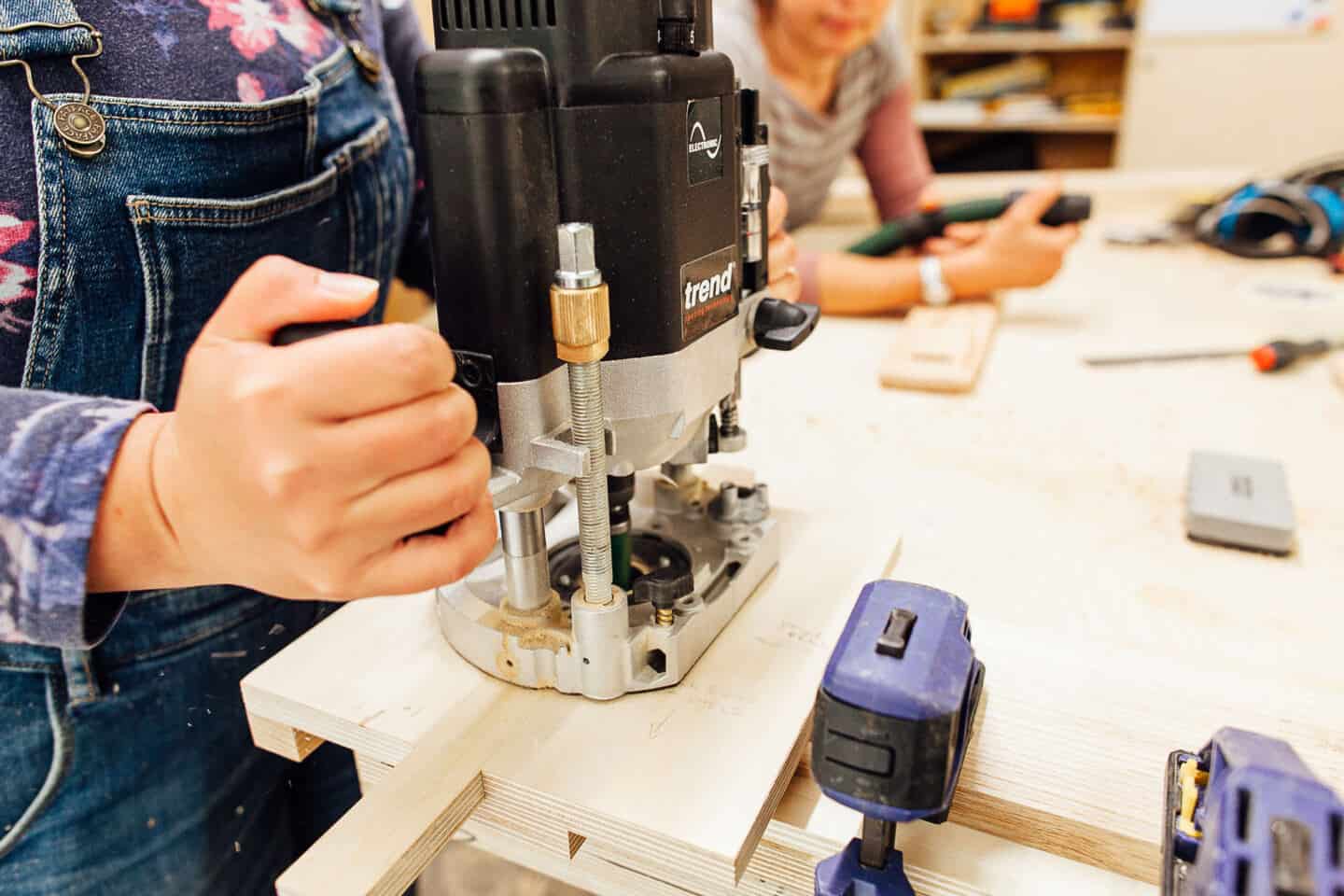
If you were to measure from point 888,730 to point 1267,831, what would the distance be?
0.14 m

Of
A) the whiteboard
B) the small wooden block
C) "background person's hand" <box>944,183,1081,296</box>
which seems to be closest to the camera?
the small wooden block

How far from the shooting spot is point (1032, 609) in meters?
0.75

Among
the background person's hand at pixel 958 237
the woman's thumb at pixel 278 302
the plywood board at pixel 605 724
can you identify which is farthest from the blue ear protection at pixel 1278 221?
the woman's thumb at pixel 278 302

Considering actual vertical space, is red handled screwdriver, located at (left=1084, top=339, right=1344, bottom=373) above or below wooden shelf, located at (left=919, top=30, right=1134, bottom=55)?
below

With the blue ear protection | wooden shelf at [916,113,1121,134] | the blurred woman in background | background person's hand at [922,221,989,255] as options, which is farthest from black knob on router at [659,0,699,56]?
wooden shelf at [916,113,1121,134]

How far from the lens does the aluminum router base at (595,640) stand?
1.86ft

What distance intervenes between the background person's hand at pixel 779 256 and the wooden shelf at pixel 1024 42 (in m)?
3.18

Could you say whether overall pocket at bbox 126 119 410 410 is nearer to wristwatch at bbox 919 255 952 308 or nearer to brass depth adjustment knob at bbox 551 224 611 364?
brass depth adjustment knob at bbox 551 224 611 364

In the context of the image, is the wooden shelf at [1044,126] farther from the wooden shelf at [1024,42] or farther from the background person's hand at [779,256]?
the background person's hand at [779,256]

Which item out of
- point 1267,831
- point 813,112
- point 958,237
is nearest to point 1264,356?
point 958,237

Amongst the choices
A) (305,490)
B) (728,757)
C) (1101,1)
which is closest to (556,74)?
(305,490)

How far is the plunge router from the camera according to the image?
1.51 feet

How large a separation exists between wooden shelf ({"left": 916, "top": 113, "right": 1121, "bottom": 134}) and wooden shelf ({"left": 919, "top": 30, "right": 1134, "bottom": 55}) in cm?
25

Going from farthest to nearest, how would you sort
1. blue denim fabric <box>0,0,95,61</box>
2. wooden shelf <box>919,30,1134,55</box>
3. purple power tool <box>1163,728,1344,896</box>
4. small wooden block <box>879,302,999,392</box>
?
wooden shelf <box>919,30,1134,55</box>
small wooden block <box>879,302,999,392</box>
blue denim fabric <box>0,0,95,61</box>
purple power tool <box>1163,728,1344,896</box>
